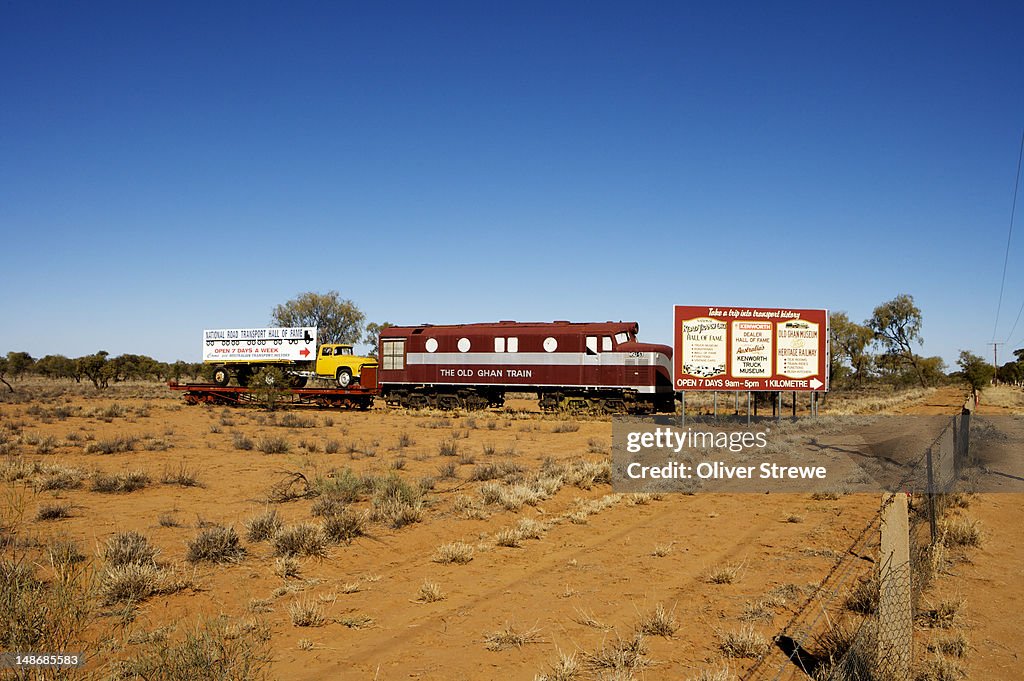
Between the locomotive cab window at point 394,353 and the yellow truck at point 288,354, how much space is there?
5.42 feet

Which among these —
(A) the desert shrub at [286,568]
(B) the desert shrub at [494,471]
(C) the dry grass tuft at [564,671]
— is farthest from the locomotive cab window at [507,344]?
(C) the dry grass tuft at [564,671]

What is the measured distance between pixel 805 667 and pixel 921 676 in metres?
0.87

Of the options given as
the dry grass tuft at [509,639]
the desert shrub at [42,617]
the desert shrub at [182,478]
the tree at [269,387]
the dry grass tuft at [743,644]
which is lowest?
the dry grass tuft at [509,639]

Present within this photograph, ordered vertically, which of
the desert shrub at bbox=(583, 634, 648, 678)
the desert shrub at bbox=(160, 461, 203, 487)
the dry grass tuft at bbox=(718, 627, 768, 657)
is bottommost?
the desert shrub at bbox=(583, 634, 648, 678)

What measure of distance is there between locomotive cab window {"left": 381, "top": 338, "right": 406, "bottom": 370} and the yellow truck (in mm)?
1653

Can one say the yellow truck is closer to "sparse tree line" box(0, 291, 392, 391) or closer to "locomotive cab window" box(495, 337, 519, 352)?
"locomotive cab window" box(495, 337, 519, 352)

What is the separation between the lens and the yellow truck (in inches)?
1556

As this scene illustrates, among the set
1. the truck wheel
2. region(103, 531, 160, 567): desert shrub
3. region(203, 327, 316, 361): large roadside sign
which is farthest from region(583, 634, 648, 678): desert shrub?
the truck wheel

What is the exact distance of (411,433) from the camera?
2584cm

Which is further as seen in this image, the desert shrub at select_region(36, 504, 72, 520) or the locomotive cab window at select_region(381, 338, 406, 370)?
the locomotive cab window at select_region(381, 338, 406, 370)

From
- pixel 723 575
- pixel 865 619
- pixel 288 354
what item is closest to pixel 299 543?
pixel 723 575

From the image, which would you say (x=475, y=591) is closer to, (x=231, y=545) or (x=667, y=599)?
(x=667, y=599)

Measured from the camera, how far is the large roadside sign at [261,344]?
39656mm

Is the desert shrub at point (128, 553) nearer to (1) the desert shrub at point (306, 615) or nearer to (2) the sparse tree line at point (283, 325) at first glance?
(1) the desert shrub at point (306, 615)
